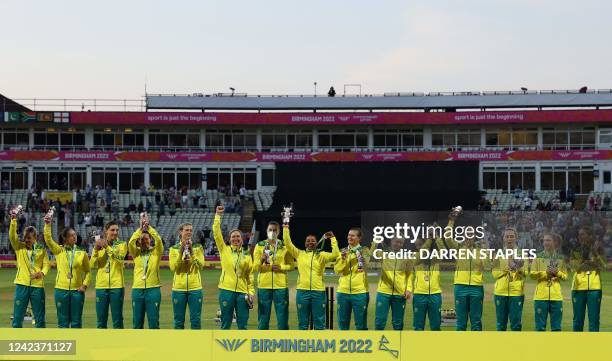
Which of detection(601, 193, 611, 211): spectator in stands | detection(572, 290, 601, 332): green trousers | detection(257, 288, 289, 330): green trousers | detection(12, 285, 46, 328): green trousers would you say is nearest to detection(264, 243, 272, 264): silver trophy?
detection(257, 288, 289, 330): green trousers

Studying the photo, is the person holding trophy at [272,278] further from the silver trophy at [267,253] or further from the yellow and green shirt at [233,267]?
the yellow and green shirt at [233,267]

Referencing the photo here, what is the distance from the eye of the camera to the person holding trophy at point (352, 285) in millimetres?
18875

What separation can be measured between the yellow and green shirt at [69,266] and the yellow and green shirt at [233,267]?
2.62 m

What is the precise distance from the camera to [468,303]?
19.4 metres

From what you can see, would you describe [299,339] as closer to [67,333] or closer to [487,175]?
[67,333]

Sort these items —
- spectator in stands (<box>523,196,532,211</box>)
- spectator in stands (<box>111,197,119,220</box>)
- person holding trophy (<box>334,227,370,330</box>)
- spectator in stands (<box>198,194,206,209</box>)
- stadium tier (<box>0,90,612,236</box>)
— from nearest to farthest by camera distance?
Result: person holding trophy (<box>334,227,370,330</box>)
spectator in stands (<box>111,197,119,220</box>)
spectator in stands (<box>523,196,532,211</box>)
spectator in stands (<box>198,194,206,209</box>)
stadium tier (<box>0,90,612,236</box>)

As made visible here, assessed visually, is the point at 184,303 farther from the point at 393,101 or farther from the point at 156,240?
the point at 393,101

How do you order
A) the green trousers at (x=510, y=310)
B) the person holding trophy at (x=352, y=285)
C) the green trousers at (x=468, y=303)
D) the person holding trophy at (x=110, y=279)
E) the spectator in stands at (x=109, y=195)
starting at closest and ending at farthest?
the person holding trophy at (x=352, y=285) < the green trousers at (x=510, y=310) < the green trousers at (x=468, y=303) < the person holding trophy at (x=110, y=279) < the spectator in stands at (x=109, y=195)

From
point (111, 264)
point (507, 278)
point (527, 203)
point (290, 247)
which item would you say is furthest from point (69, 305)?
point (527, 203)

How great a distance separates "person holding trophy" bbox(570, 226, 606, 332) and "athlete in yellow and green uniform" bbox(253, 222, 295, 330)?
5.30m

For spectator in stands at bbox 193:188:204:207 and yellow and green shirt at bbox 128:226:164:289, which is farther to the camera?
spectator in stands at bbox 193:188:204:207

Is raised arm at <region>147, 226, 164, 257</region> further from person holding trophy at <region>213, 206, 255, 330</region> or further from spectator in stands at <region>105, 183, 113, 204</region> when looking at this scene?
spectator in stands at <region>105, 183, 113, 204</region>


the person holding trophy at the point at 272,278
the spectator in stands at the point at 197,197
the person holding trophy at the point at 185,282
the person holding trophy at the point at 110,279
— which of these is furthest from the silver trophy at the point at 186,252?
the spectator in stands at the point at 197,197

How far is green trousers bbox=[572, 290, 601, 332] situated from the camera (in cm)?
1908
